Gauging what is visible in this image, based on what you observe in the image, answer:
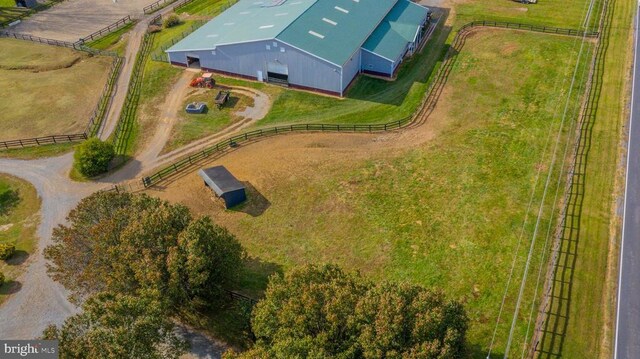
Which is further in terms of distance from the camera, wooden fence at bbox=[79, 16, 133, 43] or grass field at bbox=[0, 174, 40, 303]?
wooden fence at bbox=[79, 16, 133, 43]

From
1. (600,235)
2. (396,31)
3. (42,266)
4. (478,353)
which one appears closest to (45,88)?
(42,266)

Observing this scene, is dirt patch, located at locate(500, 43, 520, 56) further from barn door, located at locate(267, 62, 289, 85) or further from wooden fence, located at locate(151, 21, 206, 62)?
wooden fence, located at locate(151, 21, 206, 62)

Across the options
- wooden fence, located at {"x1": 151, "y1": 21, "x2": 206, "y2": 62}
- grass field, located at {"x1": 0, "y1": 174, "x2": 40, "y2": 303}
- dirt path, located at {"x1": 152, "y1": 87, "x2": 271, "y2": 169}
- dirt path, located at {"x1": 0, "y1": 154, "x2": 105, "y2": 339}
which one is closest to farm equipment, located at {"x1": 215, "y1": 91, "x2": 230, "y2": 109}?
dirt path, located at {"x1": 152, "y1": 87, "x2": 271, "y2": 169}

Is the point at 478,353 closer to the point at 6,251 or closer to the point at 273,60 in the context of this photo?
the point at 6,251

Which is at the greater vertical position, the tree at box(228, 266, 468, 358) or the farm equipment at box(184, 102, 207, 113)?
the tree at box(228, 266, 468, 358)

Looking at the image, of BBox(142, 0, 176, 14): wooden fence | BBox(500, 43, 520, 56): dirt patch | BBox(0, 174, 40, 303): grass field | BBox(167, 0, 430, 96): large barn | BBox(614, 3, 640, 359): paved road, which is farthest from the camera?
BBox(142, 0, 176, 14): wooden fence

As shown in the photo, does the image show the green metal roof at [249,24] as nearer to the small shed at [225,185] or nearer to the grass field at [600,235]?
the small shed at [225,185]

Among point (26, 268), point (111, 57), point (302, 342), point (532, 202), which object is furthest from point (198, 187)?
point (111, 57)

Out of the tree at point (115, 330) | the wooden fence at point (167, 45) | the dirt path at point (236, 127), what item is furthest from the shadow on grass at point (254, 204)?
the wooden fence at point (167, 45)
